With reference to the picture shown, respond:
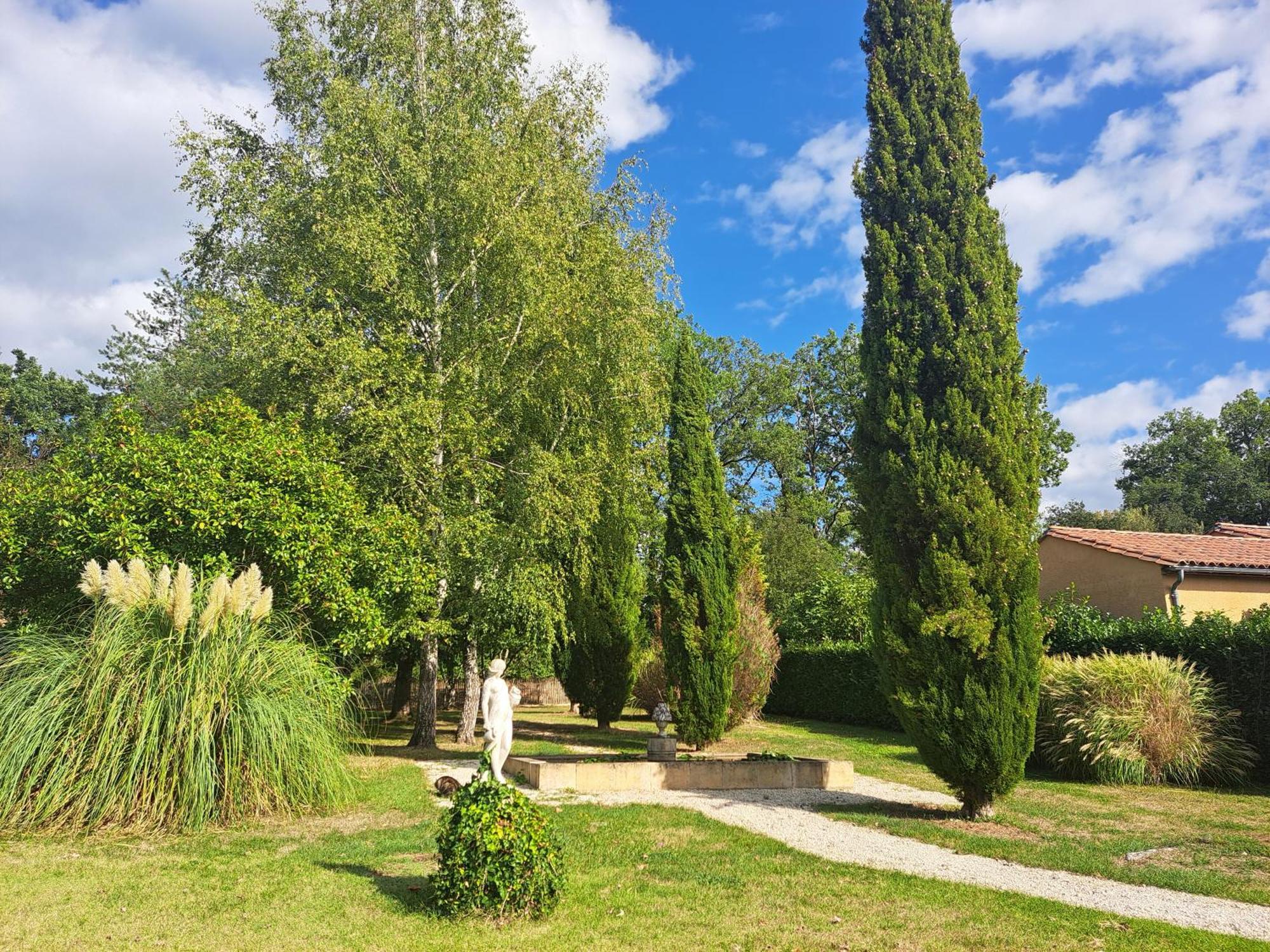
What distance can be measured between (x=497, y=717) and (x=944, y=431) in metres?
5.66

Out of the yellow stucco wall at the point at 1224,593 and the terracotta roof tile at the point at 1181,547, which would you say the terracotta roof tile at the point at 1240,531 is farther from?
the yellow stucco wall at the point at 1224,593

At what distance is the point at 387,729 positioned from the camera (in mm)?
20266

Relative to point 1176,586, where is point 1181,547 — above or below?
A: above

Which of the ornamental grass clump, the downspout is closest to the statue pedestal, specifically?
the ornamental grass clump

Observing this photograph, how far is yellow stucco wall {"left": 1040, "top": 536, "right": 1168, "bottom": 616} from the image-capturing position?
18203 mm

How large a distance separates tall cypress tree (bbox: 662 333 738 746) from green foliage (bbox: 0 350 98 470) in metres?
29.6

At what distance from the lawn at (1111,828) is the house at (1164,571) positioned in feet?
22.6

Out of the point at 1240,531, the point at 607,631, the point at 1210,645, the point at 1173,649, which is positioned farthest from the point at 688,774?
the point at 1240,531

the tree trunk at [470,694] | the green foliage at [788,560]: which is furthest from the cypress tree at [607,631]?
the green foliage at [788,560]

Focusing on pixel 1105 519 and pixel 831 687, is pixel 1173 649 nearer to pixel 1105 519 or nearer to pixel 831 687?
pixel 831 687

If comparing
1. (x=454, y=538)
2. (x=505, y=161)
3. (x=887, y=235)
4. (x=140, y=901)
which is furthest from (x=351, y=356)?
(x=140, y=901)

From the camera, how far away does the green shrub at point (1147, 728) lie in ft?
40.1

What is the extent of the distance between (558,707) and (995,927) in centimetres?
2470

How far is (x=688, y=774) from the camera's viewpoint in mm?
11898
